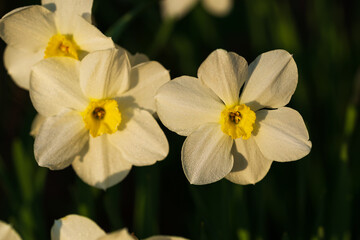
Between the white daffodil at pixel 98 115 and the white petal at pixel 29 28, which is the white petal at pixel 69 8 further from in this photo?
the white daffodil at pixel 98 115

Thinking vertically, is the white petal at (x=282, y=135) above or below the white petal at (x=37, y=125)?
above

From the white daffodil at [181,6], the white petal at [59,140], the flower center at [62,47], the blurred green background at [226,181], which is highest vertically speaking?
the flower center at [62,47]

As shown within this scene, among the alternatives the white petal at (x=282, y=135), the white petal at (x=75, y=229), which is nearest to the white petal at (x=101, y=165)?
the white petal at (x=75, y=229)

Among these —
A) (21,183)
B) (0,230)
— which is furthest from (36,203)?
(0,230)

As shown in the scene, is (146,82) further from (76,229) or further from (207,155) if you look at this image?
(76,229)

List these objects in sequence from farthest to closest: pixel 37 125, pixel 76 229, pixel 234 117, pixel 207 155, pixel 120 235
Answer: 1. pixel 37 125
2. pixel 234 117
3. pixel 207 155
4. pixel 76 229
5. pixel 120 235

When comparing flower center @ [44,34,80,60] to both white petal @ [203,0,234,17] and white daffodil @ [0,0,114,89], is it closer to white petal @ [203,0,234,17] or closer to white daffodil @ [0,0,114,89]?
white daffodil @ [0,0,114,89]

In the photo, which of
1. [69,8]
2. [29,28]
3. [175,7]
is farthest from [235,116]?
[175,7]
